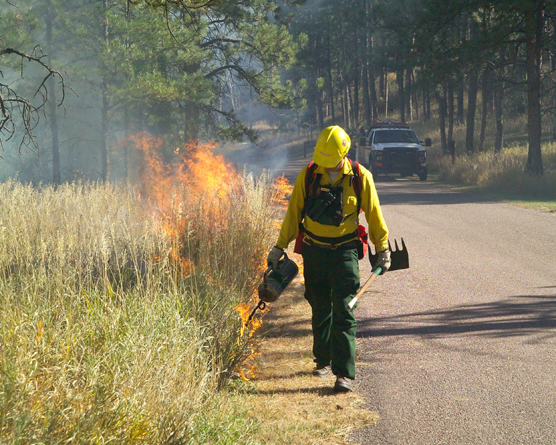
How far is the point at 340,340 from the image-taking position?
16.2 feet

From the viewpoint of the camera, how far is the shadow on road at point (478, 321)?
624 centimetres

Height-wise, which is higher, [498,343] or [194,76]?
[194,76]

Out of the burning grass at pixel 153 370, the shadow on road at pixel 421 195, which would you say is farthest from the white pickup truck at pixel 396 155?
the burning grass at pixel 153 370

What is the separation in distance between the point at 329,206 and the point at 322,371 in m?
1.43

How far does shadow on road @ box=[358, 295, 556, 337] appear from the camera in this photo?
6242 mm

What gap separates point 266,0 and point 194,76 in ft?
11.7

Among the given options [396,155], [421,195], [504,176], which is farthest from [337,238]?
[396,155]

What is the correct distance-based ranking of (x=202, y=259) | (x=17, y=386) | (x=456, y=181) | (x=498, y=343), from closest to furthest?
(x=17, y=386) < (x=498, y=343) < (x=202, y=259) < (x=456, y=181)

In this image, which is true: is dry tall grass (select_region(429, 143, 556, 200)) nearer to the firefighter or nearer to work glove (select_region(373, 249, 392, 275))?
work glove (select_region(373, 249, 392, 275))

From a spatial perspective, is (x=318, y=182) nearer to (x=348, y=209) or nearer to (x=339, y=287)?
(x=348, y=209)

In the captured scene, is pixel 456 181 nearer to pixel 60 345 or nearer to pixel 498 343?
pixel 498 343

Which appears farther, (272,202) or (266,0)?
(266,0)

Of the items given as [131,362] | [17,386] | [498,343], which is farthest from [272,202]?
[17,386]

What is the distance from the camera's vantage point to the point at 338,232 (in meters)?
4.89
